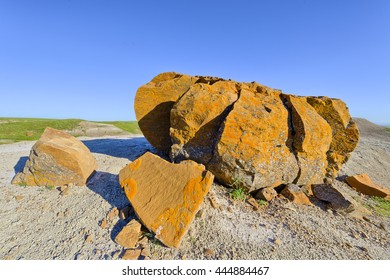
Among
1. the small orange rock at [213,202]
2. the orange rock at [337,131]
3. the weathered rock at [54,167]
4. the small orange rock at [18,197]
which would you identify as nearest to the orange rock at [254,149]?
the small orange rock at [213,202]

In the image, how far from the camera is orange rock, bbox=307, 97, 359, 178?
8.42 m

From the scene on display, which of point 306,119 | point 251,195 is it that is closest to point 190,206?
point 251,195

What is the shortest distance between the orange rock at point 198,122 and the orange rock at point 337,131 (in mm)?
4078

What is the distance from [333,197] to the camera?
7.00m

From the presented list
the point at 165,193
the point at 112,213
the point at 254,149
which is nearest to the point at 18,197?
the point at 112,213

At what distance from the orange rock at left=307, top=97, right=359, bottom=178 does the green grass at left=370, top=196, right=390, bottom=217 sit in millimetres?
1840

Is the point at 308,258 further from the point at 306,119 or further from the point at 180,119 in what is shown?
the point at 180,119

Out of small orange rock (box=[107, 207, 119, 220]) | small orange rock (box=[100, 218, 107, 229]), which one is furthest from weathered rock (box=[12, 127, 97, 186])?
small orange rock (box=[100, 218, 107, 229])

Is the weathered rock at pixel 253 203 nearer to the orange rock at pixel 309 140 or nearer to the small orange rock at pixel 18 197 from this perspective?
the orange rock at pixel 309 140

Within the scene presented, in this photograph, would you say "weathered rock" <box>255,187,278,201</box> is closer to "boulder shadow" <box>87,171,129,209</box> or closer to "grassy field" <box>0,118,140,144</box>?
"boulder shadow" <box>87,171,129,209</box>

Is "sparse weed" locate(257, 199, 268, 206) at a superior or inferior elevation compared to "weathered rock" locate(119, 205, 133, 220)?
Answer: superior

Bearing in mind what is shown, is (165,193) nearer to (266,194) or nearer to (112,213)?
(112,213)

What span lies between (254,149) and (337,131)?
15.0ft

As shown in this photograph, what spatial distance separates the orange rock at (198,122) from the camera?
24.1 feet
